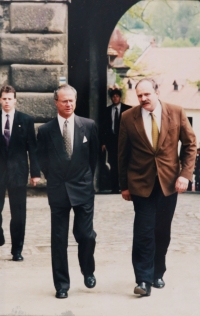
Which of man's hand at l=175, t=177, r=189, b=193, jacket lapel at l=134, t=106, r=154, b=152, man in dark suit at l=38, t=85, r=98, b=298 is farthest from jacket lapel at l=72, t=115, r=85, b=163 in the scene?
man's hand at l=175, t=177, r=189, b=193

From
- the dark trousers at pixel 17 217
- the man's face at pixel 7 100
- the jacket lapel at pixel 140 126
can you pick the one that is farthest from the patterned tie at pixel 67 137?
the dark trousers at pixel 17 217

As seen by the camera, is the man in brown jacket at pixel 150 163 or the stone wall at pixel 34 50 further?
the stone wall at pixel 34 50

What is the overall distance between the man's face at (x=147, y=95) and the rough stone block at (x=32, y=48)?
23.5ft

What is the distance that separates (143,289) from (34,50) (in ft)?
25.4

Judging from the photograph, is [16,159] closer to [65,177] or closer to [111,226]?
[65,177]

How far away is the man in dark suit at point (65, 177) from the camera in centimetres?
681

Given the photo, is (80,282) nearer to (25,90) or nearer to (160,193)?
(160,193)

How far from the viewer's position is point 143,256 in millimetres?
6848

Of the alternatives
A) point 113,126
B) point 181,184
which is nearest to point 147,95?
point 181,184

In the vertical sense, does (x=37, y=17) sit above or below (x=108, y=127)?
above

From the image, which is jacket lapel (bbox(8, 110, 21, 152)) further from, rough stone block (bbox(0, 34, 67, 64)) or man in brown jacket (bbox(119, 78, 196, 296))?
rough stone block (bbox(0, 34, 67, 64))

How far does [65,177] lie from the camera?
686cm

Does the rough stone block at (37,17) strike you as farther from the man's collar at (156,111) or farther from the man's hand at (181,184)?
the man's hand at (181,184)

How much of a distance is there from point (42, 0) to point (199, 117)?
214 feet
